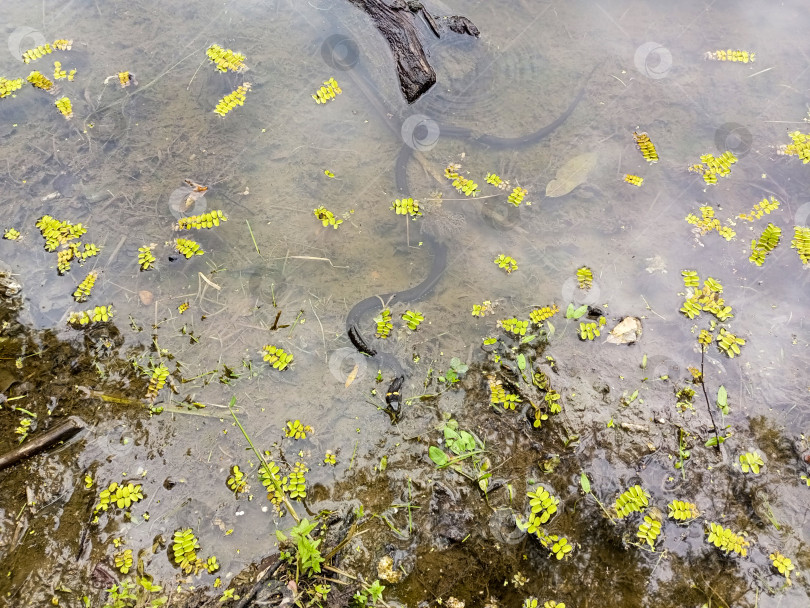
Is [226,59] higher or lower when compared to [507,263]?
higher

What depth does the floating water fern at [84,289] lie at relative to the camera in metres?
3.82

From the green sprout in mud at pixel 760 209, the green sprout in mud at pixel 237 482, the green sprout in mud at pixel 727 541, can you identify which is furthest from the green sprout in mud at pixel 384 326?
the green sprout in mud at pixel 760 209

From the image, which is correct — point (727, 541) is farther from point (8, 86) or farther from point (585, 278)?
point (8, 86)

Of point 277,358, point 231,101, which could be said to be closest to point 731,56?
point 231,101

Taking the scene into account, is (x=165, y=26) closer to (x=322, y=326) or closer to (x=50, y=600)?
(x=322, y=326)

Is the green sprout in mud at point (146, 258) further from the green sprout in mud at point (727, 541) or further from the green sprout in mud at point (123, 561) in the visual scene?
the green sprout in mud at point (727, 541)

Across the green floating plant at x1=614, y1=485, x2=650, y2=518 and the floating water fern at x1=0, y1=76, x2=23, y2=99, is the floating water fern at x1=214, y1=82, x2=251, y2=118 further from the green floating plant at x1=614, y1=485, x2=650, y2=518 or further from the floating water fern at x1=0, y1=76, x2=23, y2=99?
the green floating plant at x1=614, y1=485, x2=650, y2=518

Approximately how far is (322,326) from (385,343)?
1.64 feet

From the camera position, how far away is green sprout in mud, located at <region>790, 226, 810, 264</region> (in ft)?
13.1

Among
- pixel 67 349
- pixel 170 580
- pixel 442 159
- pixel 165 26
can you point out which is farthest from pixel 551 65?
pixel 170 580

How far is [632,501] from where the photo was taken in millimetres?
3072

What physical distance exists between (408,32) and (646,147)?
250 cm

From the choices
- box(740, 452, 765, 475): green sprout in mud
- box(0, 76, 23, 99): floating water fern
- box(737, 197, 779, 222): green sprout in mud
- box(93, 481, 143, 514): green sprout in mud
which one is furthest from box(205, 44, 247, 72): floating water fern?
box(740, 452, 765, 475): green sprout in mud

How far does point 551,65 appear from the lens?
195 inches
